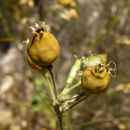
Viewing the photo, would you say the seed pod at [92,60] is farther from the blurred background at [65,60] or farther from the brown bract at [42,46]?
the blurred background at [65,60]

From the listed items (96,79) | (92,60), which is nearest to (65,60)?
(92,60)

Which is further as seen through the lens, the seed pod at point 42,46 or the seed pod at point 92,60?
the seed pod at point 92,60

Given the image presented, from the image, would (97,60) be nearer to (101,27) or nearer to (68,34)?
(68,34)

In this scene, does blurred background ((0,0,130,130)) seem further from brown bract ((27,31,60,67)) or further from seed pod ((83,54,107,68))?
brown bract ((27,31,60,67))

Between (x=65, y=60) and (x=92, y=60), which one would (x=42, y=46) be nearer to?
(x=92, y=60)

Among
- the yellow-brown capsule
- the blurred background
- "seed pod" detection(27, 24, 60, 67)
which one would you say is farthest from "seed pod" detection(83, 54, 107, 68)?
the blurred background

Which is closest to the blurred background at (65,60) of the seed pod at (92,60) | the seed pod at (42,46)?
the seed pod at (92,60)
